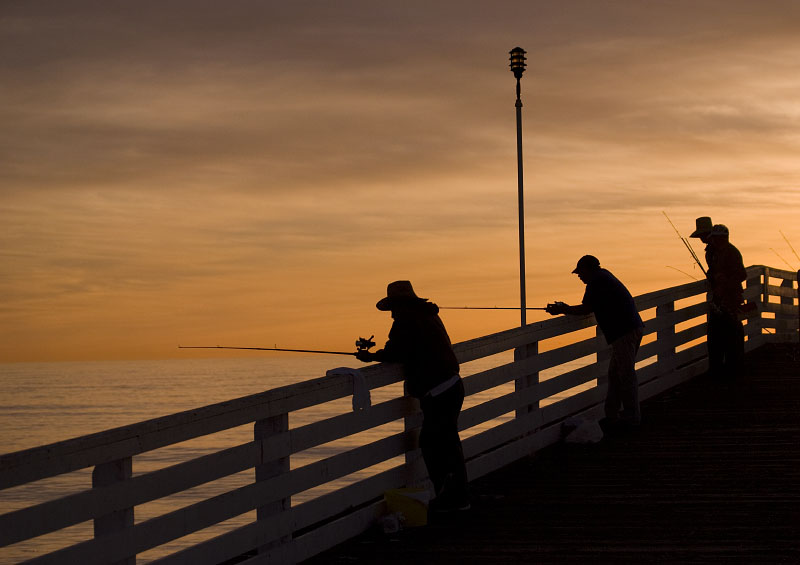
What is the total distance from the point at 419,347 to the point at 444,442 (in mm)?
767

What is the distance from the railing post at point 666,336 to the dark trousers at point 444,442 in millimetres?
Result: 6954

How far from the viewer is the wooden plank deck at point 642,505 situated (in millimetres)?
7398

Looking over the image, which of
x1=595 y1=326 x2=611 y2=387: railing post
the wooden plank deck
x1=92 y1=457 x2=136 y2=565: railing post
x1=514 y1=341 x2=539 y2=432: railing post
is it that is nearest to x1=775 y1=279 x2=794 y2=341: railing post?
the wooden plank deck

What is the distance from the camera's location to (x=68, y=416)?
168 m

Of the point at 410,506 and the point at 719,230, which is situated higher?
the point at 719,230

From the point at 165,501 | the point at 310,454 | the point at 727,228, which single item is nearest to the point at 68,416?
the point at 310,454

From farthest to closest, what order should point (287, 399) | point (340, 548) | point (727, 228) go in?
point (727, 228)
point (340, 548)
point (287, 399)

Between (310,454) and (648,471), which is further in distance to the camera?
(310,454)

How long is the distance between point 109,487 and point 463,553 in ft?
8.84

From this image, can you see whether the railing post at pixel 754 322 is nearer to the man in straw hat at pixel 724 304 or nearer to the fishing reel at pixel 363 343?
the man in straw hat at pixel 724 304

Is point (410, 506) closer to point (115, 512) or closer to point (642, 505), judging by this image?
point (642, 505)

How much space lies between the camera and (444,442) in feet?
28.2

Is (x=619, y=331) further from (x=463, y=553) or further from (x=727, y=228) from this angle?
(x=463, y=553)

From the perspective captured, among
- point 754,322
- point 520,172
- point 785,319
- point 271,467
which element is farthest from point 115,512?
point 785,319
